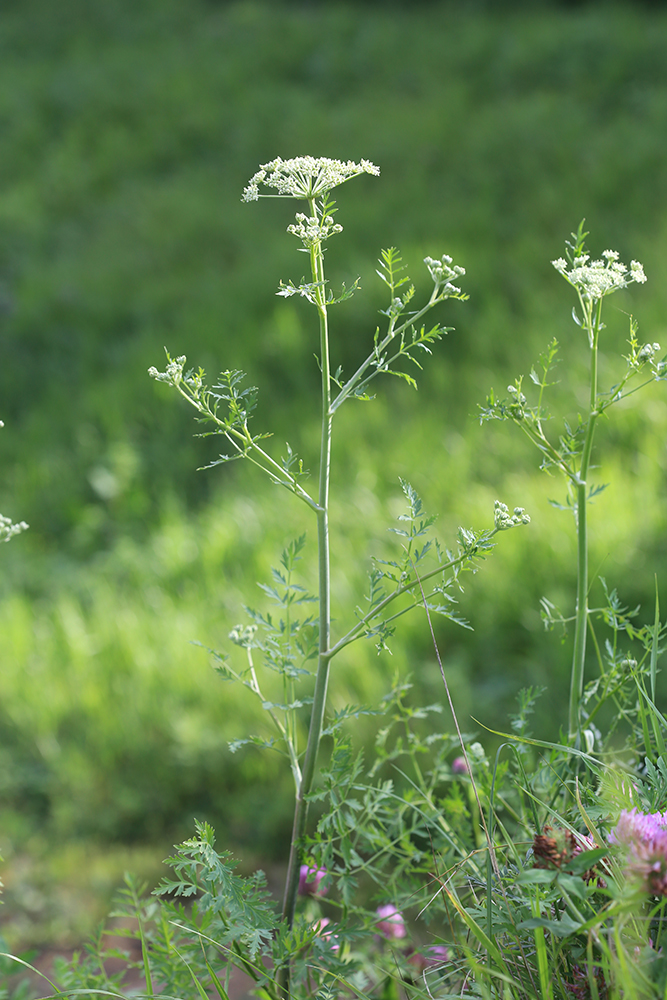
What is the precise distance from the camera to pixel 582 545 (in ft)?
3.11

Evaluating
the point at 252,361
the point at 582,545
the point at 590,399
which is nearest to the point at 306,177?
the point at 590,399

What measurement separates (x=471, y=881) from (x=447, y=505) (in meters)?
2.26

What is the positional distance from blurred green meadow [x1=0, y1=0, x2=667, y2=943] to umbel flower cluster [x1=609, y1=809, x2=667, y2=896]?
1.05ft

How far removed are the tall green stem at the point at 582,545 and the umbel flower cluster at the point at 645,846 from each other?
214mm

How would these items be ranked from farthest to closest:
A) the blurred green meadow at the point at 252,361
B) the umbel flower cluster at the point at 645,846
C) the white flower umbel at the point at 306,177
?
the blurred green meadow at the point at 252,361, the white flower umbel at the point at 306,177, the umbel flower cluster at the point at 645,846

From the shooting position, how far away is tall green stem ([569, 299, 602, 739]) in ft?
2.90

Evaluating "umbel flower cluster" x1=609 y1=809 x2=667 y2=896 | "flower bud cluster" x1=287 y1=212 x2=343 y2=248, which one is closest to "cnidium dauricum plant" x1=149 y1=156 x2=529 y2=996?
"flower bud cluster" x1=287 y1=212 x2=343 y2=248

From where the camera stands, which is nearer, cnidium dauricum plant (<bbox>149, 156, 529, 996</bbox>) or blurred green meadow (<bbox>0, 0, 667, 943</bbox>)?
cnidium dauricum plant (<bbox>149, 156, 529, 996</bbox>)

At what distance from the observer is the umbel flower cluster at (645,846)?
0.68 meters

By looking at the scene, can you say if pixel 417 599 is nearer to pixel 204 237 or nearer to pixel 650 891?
pixel 650 891

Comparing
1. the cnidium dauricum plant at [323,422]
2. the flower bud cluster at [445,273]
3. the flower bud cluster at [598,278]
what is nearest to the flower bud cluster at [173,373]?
the cnidium dauricum plant at [323,422]

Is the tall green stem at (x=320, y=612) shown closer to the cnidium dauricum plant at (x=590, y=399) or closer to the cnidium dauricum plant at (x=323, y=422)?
the cnidium dauricum plant at (x=323, y=422)

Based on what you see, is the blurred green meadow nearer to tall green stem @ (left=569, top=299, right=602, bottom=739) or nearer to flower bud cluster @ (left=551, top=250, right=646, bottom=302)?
tall green stem @ (left=569, top=299, right=602, bottom=739)

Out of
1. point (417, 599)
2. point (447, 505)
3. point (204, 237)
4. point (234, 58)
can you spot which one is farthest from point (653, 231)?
point (234, 58)
